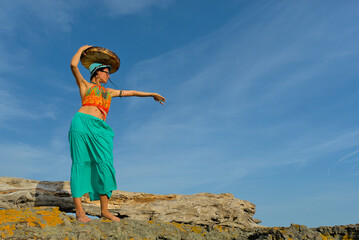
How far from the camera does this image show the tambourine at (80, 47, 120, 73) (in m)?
6.72

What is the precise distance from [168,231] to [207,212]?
286cm

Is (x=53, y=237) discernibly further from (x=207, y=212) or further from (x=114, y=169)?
(x=207, y=212)

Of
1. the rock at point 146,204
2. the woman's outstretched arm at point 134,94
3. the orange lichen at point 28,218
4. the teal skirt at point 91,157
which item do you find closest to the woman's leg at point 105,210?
the teal skirt at point 91,157

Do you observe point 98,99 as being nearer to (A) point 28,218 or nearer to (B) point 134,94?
(B) point 134,94

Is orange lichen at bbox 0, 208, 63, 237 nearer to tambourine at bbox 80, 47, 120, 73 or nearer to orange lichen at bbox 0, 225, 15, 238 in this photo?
orange lichen at bbox 0, 225, 15, 238

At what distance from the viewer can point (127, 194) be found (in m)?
8.36

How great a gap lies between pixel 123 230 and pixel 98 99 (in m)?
2.77

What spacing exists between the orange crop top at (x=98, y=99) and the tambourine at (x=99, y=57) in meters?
0.65

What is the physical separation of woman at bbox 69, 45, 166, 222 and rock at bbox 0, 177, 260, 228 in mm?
1586

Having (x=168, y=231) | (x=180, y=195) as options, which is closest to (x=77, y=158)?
(x=168, y=231)

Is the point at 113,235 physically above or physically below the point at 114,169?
below

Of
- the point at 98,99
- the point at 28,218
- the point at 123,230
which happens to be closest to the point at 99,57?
the point at 98,99

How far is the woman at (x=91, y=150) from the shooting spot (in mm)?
6113

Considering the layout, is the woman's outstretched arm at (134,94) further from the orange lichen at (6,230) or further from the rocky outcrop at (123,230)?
the orange lichen at (6,230)
